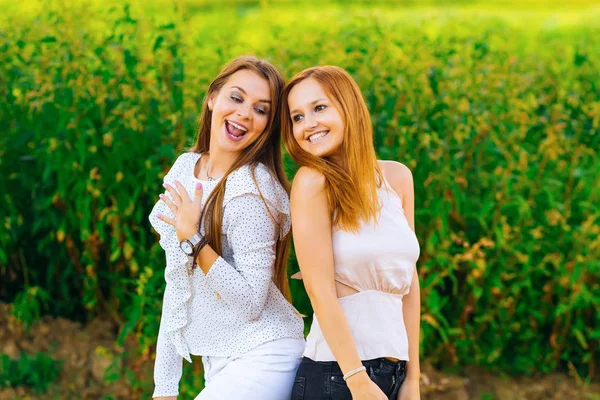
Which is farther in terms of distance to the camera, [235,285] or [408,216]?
[408,216]

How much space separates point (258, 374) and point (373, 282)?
15.8 inches

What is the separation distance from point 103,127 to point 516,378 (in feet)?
7.32

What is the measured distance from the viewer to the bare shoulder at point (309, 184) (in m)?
2.29

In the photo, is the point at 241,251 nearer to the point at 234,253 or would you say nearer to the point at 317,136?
the point at 234,253

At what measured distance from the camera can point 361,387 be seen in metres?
2.24

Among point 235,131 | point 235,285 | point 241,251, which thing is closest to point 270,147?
point 235,131

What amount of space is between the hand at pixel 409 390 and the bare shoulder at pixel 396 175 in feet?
1.79

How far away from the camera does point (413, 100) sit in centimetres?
374

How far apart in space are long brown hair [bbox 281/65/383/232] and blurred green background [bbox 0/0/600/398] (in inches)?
47.4

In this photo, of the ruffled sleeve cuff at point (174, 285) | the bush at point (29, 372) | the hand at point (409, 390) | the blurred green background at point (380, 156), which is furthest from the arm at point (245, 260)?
the bush at point (29, 372)

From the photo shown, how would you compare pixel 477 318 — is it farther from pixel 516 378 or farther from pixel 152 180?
pixel 152 180

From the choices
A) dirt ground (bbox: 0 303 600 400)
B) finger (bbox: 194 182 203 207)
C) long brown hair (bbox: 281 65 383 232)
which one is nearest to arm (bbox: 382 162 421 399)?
long brown hair (bbox: 281 65 383 232)

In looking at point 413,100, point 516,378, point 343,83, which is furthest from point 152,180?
point 516,378

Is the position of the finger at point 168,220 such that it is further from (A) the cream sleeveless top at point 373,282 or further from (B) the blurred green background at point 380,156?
(B) the blurred green background at point 380,156
